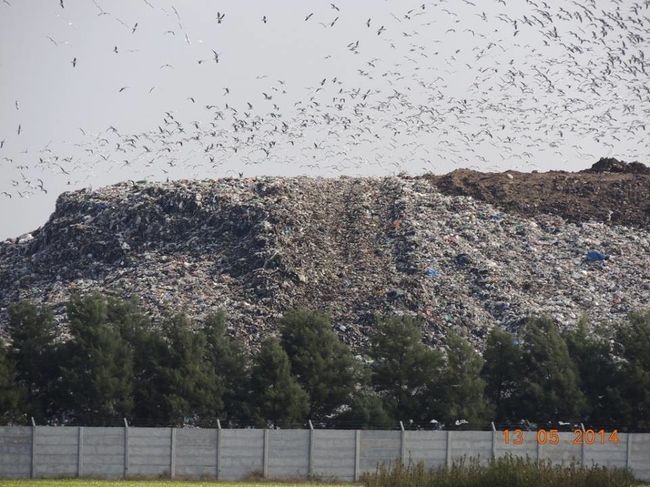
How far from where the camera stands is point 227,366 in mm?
46125

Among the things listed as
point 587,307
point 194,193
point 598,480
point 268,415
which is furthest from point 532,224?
point 598,480

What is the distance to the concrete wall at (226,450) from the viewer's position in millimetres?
36875

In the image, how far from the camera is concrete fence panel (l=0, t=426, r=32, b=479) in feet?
120

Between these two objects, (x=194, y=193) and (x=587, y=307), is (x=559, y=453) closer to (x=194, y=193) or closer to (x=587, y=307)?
(x=587, y=307)

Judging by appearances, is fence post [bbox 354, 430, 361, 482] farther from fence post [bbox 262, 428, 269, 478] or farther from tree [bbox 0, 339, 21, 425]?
tree [bbox 0, 339, 21, 425]

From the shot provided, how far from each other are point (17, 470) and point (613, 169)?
5919 cm

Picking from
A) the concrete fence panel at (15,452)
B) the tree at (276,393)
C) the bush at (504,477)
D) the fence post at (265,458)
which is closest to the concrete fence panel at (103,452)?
the concrete fence panel at (15,452)

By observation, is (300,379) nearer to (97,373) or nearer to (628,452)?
(97,373)

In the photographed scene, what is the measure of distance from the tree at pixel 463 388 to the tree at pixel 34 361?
43.6 ft

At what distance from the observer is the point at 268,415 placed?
143 feet

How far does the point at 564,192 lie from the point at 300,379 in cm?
3914

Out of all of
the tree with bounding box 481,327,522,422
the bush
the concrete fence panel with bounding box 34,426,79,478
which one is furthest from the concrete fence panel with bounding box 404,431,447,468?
the bush

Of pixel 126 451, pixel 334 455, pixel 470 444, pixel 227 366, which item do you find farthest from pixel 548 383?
pixel 126 451
